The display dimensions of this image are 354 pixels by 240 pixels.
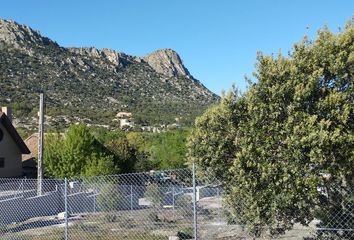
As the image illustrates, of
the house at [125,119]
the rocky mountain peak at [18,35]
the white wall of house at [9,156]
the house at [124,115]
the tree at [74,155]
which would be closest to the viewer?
the tree at [74,155]

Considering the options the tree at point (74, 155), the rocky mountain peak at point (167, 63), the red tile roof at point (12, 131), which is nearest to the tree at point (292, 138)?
the tree at point (74, 155)

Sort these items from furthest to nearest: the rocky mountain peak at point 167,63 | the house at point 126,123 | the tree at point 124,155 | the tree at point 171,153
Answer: the rocky mountain peak at point 167,63 → the house at point 126,123 → the tree at point 171,153 → the tree at point 124,155

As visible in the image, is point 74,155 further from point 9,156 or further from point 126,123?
point 126,123

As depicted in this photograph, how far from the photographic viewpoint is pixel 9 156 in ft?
116

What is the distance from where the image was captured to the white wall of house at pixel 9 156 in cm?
3466

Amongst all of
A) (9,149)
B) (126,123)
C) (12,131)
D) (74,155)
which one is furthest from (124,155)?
(126,123)

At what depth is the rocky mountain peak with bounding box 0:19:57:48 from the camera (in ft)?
312

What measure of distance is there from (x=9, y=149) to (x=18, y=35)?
66.5 m

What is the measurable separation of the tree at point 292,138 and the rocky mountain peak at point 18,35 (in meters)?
89.8

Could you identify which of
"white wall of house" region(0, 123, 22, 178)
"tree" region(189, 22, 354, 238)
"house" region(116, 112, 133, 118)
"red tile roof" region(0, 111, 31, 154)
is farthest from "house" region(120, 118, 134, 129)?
"tree" region(189, 22, 354, 238)

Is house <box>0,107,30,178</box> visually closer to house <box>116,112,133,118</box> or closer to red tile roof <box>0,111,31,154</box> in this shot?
red tile roof <box>0,111,31,154</box>

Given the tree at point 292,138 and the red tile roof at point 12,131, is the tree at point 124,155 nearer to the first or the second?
the red tile roof at point 12,131

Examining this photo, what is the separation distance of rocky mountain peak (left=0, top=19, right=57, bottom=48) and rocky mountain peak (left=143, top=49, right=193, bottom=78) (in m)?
30.2

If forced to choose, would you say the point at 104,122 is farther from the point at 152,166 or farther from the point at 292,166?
the point at 292,166
